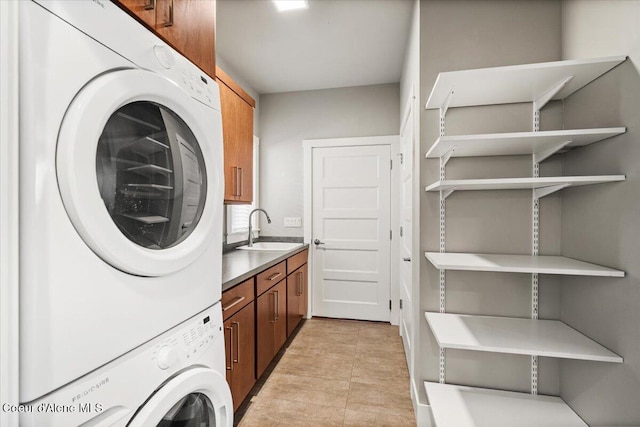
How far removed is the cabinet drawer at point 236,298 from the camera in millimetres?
1609

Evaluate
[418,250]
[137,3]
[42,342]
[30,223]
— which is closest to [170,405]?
[42,342]

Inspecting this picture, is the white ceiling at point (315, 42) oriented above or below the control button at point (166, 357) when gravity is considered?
above

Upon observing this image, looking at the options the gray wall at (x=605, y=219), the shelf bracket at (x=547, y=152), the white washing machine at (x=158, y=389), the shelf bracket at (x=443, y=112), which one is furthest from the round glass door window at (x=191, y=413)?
the shelf bracket at (x=547, y=152)

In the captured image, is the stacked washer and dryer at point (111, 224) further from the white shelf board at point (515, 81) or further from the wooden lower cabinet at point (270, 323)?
the white shelf board at point (515, 81)

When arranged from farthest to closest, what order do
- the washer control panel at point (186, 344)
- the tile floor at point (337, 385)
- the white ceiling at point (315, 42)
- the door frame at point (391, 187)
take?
the door frame at point (391, 187) → the white ceiling at point (315, 42) → the tile floor at point (337, 385) → the washer control panel at point (186, 344)

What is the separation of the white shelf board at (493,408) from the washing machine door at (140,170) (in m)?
1.42

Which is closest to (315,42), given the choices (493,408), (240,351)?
(240,351)

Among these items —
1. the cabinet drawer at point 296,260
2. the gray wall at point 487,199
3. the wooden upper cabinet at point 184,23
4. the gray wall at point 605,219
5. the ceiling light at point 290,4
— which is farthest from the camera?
the cabinet drawer at point 296,260

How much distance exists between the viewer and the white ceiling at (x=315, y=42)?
2.23 meters

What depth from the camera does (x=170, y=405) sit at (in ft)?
2.79

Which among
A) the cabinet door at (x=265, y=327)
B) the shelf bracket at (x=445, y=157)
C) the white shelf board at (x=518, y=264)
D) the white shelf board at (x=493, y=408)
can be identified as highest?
the shelf bracket at (x=445, y=157)

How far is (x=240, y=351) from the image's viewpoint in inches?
71.8

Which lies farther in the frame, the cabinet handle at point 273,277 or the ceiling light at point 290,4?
the cabinet handle at point 273,277

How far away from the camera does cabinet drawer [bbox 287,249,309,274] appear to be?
2.86 metres
